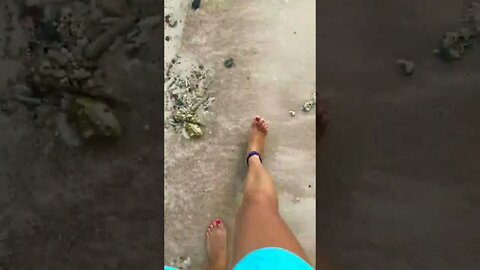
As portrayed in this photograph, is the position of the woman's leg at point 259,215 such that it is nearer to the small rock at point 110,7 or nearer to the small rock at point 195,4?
the small rock at point 195,4

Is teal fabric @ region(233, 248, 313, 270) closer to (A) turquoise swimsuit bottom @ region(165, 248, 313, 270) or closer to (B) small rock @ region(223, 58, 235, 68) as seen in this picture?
(A) turquoise swimsuit bottom @ region(165, 248, 313, 270)

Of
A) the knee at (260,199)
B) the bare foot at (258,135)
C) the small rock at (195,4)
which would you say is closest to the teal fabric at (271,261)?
the knee at (260,199)

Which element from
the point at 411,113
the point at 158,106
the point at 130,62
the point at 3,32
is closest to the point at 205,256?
the point at 158,106

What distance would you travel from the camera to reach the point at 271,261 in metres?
1.43

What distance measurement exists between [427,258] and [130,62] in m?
0.99

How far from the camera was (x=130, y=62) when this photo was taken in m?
1.65

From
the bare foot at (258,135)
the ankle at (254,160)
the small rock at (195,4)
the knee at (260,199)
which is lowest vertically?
the knee at (260,199)

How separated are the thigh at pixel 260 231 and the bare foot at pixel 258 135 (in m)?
0.16

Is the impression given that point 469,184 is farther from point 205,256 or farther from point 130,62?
point 130,62

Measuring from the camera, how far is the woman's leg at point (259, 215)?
1.51m

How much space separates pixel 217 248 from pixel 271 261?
0.86 ft

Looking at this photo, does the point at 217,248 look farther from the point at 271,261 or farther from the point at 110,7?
the point at 110,7

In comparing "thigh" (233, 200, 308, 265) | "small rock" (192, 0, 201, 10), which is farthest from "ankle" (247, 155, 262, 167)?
"small rock" (192, 0, 201, 10)

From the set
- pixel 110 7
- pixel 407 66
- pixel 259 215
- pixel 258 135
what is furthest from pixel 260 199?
pixel 110 7
